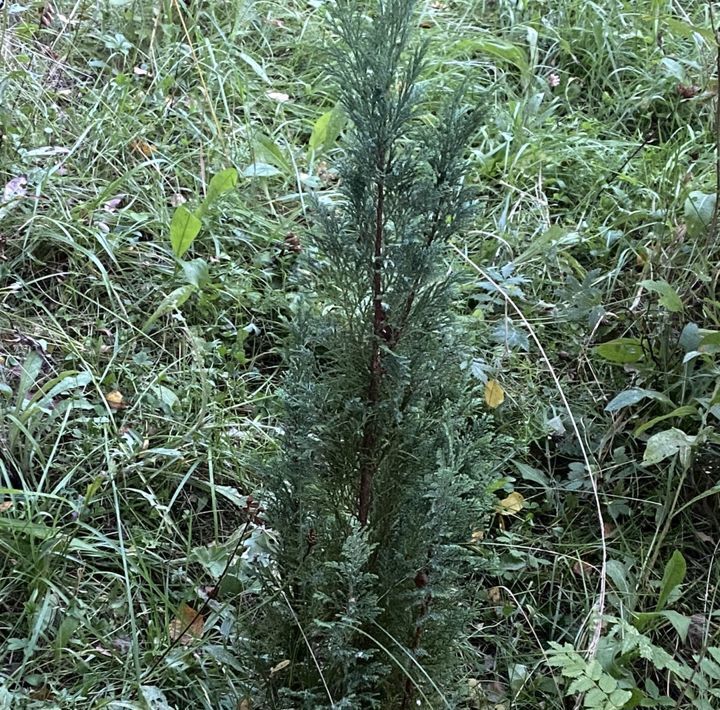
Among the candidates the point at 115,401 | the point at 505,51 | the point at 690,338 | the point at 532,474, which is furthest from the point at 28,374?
the point at 505,51

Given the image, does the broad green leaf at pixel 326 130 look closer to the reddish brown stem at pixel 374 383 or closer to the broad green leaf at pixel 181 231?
the broad green leaf at pixel 181 231

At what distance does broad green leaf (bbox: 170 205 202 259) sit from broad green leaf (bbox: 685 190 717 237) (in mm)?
1283

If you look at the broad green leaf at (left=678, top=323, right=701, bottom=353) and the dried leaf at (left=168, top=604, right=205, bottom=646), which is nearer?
the dried leaf at (left=168, top=604, right=205, bottom=646)

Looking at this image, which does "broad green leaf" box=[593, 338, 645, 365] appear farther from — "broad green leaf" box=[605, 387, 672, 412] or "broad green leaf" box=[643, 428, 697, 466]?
"broad green leaf" box=[643, 428, 697, 466]

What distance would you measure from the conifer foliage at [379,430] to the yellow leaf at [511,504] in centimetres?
55

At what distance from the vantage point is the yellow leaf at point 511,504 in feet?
6.34

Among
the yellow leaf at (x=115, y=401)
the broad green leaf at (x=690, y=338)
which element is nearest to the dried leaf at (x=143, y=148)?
the yellow leaf at (x=115, y=401)

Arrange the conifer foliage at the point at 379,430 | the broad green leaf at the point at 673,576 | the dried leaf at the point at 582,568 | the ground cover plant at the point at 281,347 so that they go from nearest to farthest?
1. the conifer foliage at the point at 379,430
2. the ground cover plant at the point at 281,347
3. the broad green leaf at the point at 673,576
4. the dried leaf at the point at 582,568

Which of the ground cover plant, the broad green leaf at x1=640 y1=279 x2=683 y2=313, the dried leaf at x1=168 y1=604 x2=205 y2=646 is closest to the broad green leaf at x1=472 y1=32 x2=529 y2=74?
the ground cover plant

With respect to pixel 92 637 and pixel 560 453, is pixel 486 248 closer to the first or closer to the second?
pixel 560 453

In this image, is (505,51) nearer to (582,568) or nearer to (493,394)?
(493,394)

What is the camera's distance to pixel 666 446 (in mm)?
Result: 1855

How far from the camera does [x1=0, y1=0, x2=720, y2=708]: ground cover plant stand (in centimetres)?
163

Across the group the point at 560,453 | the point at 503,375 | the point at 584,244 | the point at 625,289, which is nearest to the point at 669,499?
the point at 560,453
